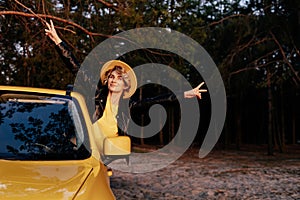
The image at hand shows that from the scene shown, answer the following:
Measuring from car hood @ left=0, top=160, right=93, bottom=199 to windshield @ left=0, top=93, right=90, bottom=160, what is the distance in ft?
0.51

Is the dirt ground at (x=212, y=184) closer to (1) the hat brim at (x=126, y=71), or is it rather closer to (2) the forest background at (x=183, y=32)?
(2) the forest background at (x=183, y=32)

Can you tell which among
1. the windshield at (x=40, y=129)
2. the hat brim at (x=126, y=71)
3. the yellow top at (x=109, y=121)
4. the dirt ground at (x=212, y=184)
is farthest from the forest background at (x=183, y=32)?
the dirt ground at (x=212, y=184)

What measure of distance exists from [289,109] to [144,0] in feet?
63.4

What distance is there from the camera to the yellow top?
3.26 meters

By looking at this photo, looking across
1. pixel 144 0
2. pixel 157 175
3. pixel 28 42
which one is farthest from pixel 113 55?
pixel 157 175

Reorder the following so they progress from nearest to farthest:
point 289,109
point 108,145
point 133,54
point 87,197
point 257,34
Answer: point 87,197 → point 108,145 → point 133,54 → point 257,34 → point 289,109

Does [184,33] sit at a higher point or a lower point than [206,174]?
higher

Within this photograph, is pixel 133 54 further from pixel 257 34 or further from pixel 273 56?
pixel 273 56

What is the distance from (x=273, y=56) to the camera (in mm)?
14633

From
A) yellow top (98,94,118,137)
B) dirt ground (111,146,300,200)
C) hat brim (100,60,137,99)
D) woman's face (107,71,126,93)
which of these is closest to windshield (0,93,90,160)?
yellow top (98,94,118,137)

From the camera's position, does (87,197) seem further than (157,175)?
No

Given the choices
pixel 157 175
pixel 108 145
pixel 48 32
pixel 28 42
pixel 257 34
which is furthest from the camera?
pixel 257 34

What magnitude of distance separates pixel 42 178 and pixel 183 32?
683 cm

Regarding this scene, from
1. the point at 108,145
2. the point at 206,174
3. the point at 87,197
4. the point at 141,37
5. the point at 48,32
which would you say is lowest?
the point at 206,174
